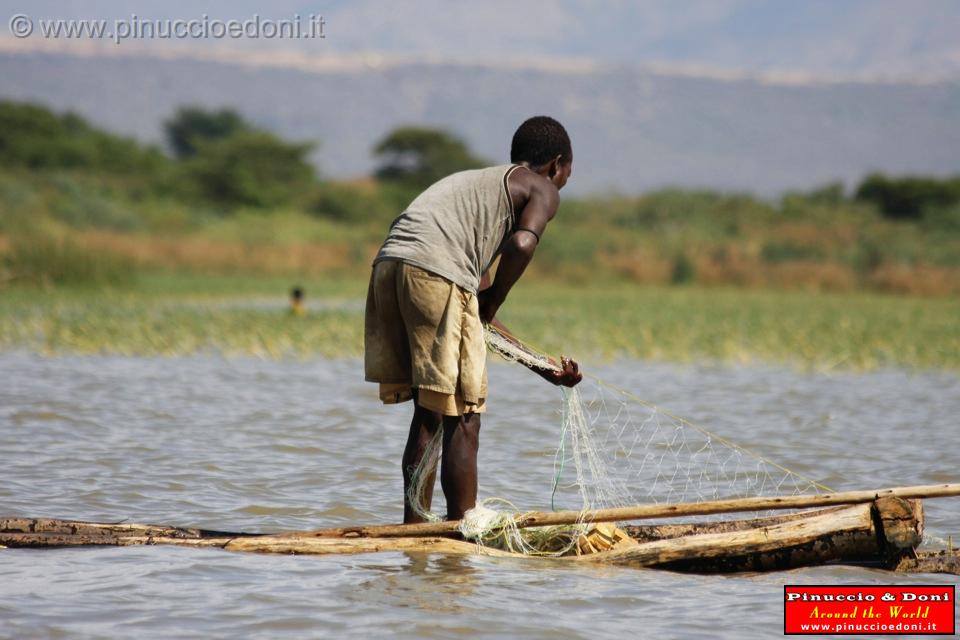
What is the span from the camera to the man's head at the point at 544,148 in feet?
15.4

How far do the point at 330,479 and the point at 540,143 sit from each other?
2322 mm

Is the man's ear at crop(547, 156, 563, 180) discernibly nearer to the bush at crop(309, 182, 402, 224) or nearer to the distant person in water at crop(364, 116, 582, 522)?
the distant person in water at crop(364, 116, 582, 522)

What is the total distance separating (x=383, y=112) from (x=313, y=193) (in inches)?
3217

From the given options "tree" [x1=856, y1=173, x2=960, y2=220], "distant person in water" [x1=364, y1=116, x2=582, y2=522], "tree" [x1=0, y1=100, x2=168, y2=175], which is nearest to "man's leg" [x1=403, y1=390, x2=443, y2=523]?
"distant person in water" [x1=364, y1=116, x2=582, y2=522]

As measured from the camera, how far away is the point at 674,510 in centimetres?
429

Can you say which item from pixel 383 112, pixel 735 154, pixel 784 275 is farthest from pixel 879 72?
→ pixel 784 275

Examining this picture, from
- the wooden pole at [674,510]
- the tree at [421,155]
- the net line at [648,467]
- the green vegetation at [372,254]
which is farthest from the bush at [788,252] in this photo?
the tree at [421,155]

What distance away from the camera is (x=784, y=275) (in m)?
27.6

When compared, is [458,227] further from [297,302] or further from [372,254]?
[372,254]

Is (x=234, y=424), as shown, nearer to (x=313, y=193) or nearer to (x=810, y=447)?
(x=810, y=447)

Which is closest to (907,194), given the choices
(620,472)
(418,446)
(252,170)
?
(252,170)

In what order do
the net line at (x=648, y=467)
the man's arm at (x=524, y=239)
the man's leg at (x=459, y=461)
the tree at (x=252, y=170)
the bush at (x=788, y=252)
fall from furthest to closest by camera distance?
the tree at (x=252, y=170) → the bush at (x=788, y=252) → the net line at (x=648, y=467) → the man's leg at (x=459, y=461) → the man's arm at (x=524, y=239)

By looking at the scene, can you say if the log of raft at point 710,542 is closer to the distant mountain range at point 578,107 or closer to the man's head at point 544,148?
the man's head at point 544,148

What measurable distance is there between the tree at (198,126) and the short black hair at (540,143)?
71.1m
